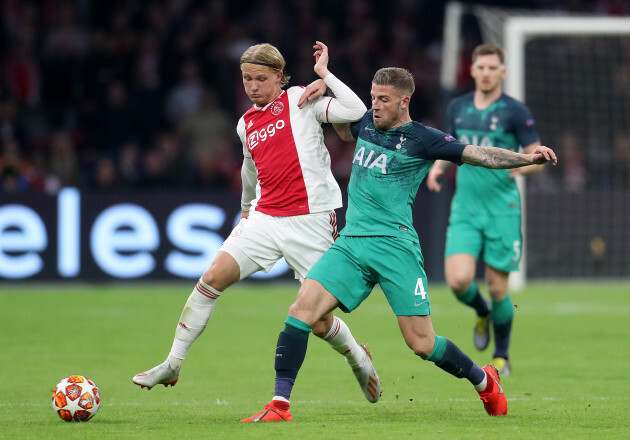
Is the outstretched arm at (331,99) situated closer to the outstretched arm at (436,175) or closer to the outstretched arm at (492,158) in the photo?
the outstretched arm at (492,158)

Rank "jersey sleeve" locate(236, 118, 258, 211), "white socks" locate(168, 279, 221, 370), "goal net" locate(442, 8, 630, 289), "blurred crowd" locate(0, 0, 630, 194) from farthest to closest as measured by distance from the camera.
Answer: "blurred crowd" locate(0, 0, 630, 194)
"goal net" locate(442, 8, 630, 289)
"jersey sleeve" locate(236, 118, 258, 211)
"white socks" locate(168, 279, 221, 370)

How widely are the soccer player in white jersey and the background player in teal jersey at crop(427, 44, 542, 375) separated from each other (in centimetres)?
203

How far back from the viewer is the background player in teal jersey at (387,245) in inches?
242

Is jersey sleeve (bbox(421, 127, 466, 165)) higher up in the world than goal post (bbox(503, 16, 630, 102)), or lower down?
lower down

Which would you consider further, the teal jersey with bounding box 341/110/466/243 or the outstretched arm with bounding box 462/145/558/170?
the teal jersey with bounding box 341/110/466/243

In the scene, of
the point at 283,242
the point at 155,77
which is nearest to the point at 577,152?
the point at 155,77

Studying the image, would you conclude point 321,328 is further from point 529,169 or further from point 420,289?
point 529,169

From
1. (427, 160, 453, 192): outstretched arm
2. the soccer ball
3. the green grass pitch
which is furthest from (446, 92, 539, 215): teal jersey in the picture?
the soccer ball

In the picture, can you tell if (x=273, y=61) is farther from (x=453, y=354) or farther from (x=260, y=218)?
(x=453, y=354)

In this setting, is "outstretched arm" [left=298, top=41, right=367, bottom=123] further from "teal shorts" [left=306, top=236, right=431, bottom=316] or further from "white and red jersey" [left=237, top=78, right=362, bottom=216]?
"teal shorts" [left=306, top=236, right=431, bottom=316]

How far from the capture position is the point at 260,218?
688 centimetres

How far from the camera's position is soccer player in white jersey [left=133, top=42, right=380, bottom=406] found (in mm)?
6727

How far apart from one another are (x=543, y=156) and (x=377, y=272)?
3.69 feet

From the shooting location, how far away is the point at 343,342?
6.84 m
